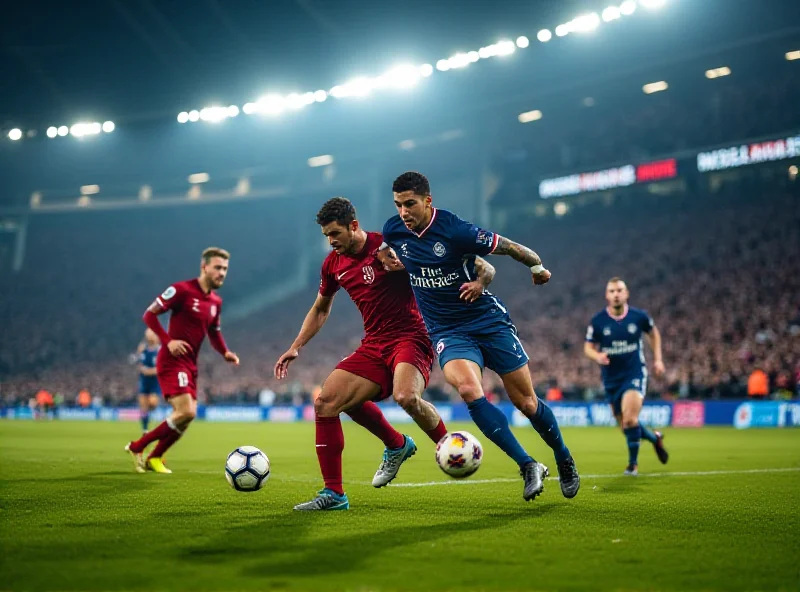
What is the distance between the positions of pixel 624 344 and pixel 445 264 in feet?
16.5

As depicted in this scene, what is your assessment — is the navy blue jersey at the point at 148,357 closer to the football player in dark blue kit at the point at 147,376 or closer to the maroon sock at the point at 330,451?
the football player in dark blue kit at the point at 147,376

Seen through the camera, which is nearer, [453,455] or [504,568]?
[504,568]

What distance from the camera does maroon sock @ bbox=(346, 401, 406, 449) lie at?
7.19m

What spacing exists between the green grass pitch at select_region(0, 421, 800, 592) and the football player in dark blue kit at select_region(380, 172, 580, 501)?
65 centimetres

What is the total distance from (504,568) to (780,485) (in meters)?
5.31

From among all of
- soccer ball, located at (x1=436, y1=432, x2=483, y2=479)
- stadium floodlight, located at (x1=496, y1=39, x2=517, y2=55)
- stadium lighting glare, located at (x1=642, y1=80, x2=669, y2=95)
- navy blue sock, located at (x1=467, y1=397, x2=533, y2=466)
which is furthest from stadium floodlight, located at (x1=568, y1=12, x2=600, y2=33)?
soccer ball, located at (x1=436, y1=432, x2=483, y2=479)

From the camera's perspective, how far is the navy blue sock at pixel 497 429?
6496 millimetres

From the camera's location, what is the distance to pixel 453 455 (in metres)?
6.23

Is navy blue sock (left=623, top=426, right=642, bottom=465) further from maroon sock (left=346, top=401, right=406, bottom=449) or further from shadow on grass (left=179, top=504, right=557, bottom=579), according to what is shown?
shadow on grass (left=179, top=504, right=557, bottom=579)

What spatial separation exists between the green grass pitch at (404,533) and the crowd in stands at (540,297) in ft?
60.1

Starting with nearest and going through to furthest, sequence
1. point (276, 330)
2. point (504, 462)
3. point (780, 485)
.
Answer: point (780, 485) → point (504, 462) → point (276, 330)

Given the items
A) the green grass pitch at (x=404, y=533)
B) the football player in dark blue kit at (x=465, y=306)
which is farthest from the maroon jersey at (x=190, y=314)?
the football player in dark blue kit at (x=465, y=306)

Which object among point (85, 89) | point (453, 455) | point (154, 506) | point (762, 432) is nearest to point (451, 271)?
point (453, 455)

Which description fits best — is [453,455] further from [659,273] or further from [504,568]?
[659,273]
